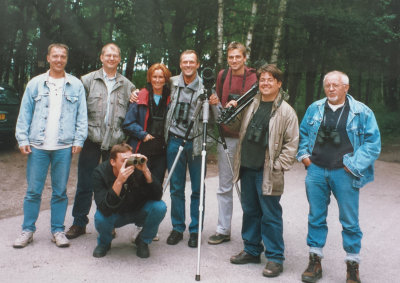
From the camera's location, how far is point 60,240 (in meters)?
4.07

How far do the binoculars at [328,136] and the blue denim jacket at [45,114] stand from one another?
7.92ft

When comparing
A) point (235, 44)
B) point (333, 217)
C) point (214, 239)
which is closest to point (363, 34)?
point (333, 217)

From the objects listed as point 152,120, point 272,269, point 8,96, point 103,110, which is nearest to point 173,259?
point 272,269

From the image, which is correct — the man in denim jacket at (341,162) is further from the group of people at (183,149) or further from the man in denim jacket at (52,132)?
the man in denim jacket at (52,132)

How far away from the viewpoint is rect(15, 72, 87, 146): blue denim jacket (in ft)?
13.3

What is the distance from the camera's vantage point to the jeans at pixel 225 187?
4445 millimetres

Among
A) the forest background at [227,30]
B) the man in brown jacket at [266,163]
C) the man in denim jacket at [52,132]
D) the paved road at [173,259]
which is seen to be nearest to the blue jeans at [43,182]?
the man in denim jacket at [52,132]

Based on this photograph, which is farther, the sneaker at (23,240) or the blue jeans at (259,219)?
the sneaker at (23,240)

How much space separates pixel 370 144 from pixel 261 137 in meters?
0.95

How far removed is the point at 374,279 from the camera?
3.66 m

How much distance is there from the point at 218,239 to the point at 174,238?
0.50 meters

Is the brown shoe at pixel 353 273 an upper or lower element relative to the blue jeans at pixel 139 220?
lower

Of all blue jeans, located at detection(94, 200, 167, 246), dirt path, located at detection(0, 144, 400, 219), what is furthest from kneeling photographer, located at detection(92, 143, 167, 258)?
dirt path, located at detection(0, 144, 400, 219)

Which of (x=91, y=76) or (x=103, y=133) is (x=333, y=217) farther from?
(x=91, y=76)
